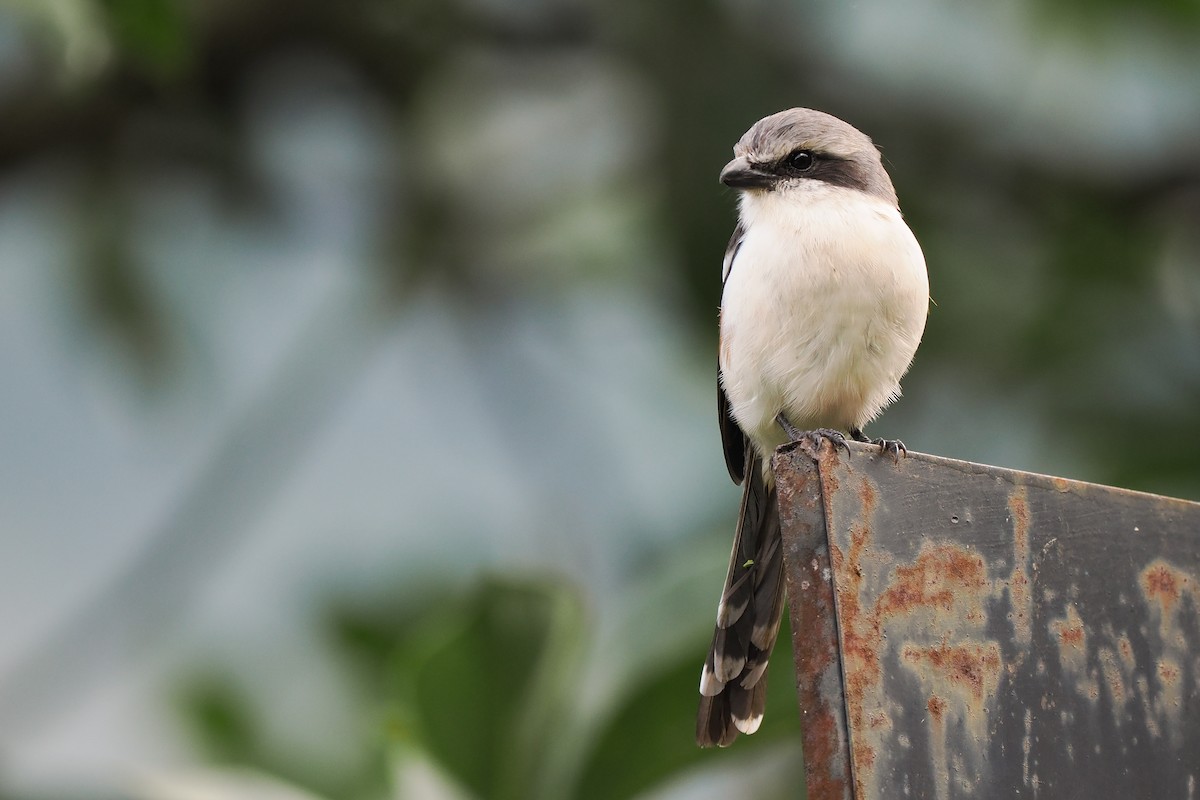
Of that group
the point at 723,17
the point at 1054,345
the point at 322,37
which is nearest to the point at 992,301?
the point at 1054,345

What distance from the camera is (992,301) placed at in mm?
4430

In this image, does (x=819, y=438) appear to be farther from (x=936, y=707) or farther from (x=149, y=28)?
(x=149, y=28)

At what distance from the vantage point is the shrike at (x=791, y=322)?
2354 millimetres

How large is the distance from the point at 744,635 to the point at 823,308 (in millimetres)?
589

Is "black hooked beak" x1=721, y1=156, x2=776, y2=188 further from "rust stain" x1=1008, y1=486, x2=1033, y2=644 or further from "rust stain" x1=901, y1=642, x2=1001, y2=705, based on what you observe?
"rust stain" x1=901, y1=642, x2=1001, y2=705

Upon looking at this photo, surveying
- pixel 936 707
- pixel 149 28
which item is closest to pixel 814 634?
pixel 936 707

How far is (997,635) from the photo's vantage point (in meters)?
1.62

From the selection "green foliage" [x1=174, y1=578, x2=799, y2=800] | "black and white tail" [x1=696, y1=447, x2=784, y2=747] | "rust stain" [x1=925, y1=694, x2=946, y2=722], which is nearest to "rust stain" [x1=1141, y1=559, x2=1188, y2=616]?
"rust stain" [x1=925, y1=694, x2=946, y2=722]

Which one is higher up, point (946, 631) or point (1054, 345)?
point (1054, 345)

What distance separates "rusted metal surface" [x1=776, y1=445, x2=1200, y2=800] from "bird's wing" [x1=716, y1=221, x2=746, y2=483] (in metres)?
1.01

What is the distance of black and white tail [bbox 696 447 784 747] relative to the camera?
239 centimetres

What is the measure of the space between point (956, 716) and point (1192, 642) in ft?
1.41

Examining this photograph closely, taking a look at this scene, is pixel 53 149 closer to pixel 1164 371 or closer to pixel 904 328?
pixel 904 328

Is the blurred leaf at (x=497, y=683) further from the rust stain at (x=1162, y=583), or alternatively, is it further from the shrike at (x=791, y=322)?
the rust stain at (x=1162, y=583)
